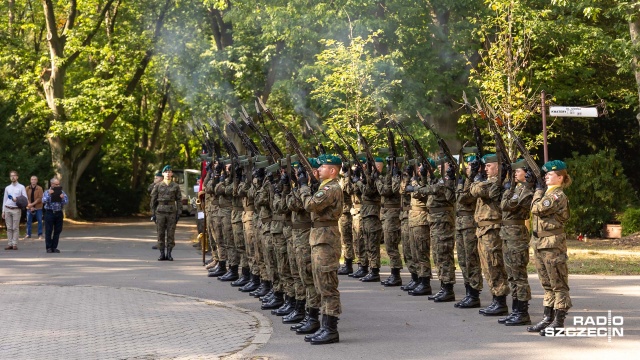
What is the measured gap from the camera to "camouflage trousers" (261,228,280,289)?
1169 centimetres

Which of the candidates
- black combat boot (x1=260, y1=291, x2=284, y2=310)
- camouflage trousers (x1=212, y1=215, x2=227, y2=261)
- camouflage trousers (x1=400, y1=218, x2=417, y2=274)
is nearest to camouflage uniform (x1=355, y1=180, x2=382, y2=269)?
camouflage trousers (x1=400, y1=218, x2=417, y2=274)

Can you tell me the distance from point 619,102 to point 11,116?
63.4ft

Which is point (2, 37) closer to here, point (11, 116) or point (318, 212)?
point (11, 116)

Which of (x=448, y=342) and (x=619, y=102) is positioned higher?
(x=619, y=102)

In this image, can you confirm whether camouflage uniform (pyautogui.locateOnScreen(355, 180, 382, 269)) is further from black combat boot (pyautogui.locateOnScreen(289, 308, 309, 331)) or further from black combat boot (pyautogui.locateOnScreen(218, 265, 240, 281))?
black combat boot (pyautogui.locateOnScreen(289, 308, 309, 331))

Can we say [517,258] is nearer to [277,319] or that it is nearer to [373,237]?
[277,319]

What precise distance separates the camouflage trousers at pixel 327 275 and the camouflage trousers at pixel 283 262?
1418 millimetres

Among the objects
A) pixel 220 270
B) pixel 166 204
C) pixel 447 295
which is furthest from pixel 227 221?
pixel 447 295

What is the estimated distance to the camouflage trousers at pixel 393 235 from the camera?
46.9 ft

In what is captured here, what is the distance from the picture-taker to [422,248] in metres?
13.1

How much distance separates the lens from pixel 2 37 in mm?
34438

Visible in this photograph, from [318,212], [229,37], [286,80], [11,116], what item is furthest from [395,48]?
[318,212]

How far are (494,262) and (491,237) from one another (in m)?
0.30
